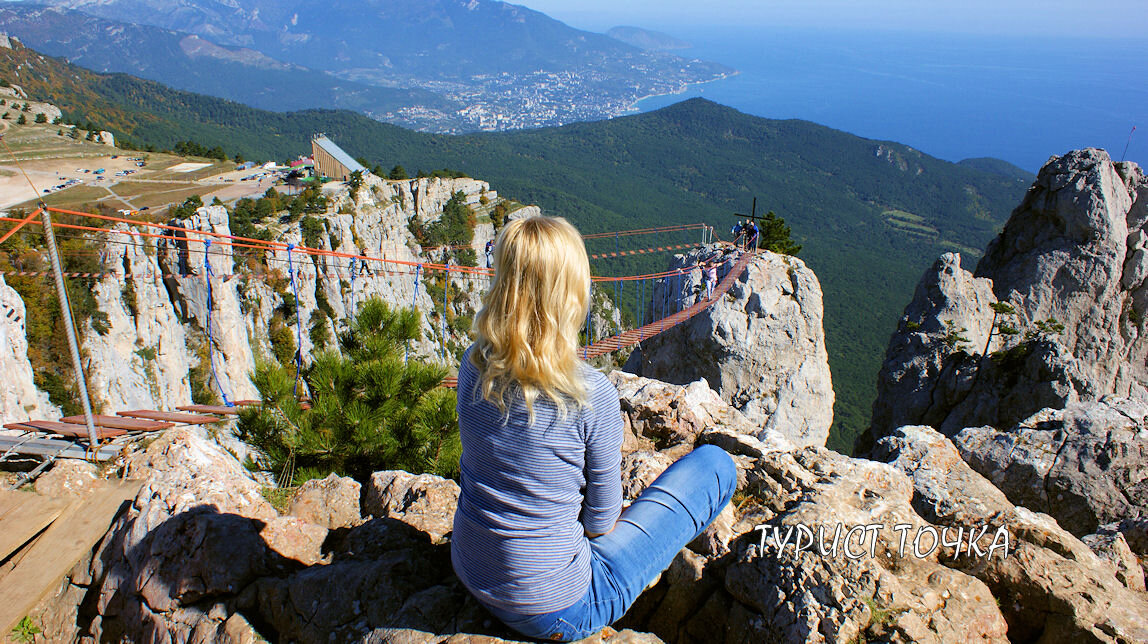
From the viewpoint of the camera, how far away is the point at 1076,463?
4566mm

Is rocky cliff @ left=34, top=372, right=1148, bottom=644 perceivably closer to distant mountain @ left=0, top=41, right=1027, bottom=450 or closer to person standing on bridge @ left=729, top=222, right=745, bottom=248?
person standing on bridge @ left=729, top=222, right=745, bottom=248

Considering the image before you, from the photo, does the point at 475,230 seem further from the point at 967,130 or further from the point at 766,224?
the point at 967,130

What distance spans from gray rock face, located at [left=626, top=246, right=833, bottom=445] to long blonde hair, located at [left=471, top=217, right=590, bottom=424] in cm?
978

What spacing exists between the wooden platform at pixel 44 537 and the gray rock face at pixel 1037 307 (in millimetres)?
11541

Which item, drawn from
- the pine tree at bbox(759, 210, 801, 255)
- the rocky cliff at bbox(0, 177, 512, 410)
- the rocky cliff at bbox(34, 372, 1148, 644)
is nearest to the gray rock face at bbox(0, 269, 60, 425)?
the rocky cliff at bbox(0, 177, 512, 410)

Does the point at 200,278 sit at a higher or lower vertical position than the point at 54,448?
lower

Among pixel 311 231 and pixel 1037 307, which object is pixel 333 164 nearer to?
pixel 311 231

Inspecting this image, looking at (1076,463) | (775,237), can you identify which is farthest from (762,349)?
(775,237)

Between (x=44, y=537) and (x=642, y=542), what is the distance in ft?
8.61

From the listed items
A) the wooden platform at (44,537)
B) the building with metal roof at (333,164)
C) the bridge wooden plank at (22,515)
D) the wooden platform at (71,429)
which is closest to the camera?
the wooden platform at (44,537)

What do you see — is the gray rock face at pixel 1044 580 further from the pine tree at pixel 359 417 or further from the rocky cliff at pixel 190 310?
the rocky cliff at pixel 190 310

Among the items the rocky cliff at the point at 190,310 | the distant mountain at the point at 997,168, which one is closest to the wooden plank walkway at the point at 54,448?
the rocky cliff at the point at 190,310

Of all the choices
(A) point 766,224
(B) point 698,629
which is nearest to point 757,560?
(B) point 698,629

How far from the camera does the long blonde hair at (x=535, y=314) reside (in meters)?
1.64
